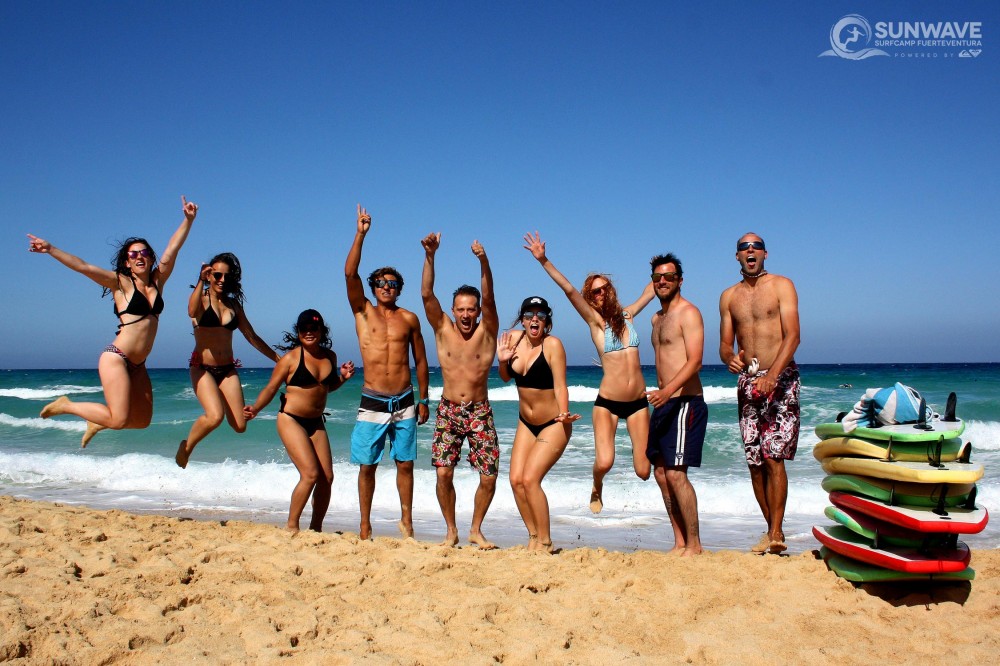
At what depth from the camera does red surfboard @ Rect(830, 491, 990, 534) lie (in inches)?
192

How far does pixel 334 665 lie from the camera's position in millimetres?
3998

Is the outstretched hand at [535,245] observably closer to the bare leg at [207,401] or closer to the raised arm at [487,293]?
the raised arm at [487,293]

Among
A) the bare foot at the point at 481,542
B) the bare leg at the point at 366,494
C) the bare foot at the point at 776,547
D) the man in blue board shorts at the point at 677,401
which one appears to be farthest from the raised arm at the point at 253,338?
the bare foot at the point at 776,547

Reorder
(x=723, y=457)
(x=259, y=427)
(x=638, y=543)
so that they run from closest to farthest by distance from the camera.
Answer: (x=638, y=543), (x=723, y=457), (x=259, y=427)

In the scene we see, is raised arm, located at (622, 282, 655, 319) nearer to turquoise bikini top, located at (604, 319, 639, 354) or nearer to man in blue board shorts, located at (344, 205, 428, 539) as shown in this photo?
turquoise bikini top, located at (604, 319, 639, 354)

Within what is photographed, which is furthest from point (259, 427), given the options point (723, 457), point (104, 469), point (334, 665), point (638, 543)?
point (334, 665)

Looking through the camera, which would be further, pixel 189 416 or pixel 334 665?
pixel 189 416

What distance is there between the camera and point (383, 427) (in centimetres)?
696

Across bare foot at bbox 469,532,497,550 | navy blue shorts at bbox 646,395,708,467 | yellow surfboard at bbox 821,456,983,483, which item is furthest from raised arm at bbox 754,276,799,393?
bare foot at bbox 469,532,497,550

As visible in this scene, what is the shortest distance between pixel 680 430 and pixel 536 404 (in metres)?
1.22

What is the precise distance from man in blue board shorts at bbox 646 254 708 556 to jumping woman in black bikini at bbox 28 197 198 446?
4.30 meters

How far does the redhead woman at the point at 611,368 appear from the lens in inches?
254

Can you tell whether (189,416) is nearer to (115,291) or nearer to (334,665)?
(115,291)

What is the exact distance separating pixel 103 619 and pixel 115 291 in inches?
121
